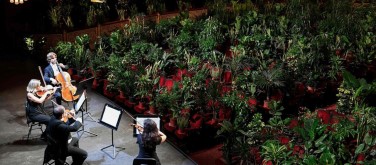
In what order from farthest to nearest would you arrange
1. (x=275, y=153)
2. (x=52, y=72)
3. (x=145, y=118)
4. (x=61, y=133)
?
1. (x=52, y=72)
2. (x=145, y=118)
3. (x=61, y=133)
4. (x=275, y=153)

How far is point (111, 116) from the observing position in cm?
715

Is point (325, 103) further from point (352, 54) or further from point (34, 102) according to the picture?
point (34, 102)

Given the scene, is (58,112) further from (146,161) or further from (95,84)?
(95,84)

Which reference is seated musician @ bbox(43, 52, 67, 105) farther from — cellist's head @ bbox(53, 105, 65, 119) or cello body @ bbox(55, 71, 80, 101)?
cellist's head @ bbox(53, 105, 65, 119)

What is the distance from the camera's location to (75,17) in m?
13.2

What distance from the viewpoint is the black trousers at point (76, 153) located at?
6754 mm

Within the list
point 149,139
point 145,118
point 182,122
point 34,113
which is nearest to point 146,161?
point 149,139

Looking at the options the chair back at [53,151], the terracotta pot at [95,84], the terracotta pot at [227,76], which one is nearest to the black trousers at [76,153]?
the chair back at [53,151]

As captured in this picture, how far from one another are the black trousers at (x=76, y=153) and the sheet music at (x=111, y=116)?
520 millimetres

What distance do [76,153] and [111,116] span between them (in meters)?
0.72

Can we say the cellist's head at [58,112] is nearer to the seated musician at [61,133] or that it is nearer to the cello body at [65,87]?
the seated musician at [61,133]

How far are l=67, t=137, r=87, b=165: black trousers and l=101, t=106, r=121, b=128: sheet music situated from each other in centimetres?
52

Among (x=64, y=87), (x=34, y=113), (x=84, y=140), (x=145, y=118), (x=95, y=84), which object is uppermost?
(x=145, y=118)

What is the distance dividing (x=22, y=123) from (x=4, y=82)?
248 centimetres
